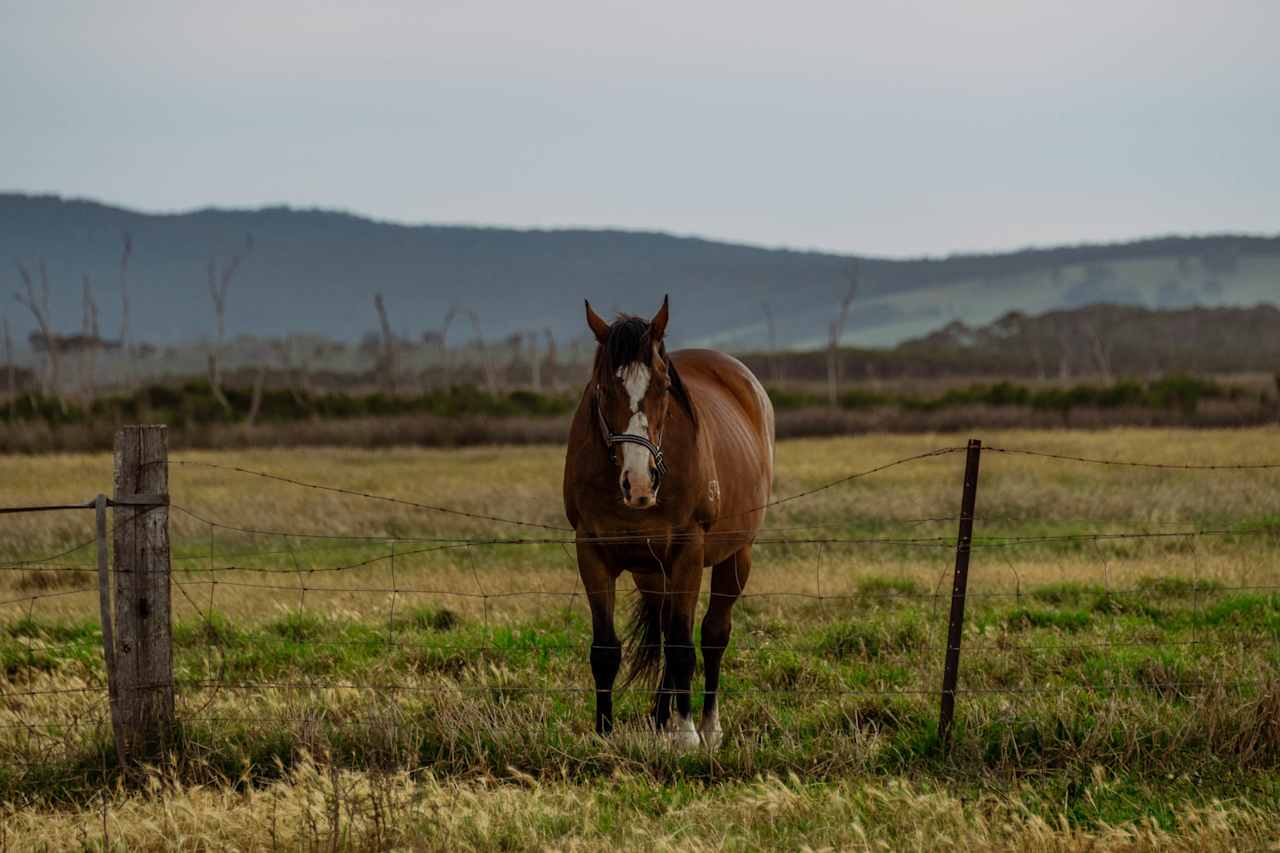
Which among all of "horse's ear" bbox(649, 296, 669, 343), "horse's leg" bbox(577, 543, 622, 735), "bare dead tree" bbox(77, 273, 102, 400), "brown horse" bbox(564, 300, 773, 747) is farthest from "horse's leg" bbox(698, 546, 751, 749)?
"bare dead tree" bbox(77, 273, 102, 400)

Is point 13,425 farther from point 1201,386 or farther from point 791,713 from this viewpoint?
point 1201,386

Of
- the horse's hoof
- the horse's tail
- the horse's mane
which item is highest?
the horse's mane

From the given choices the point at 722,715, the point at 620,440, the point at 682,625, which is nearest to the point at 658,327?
the point at 620,440

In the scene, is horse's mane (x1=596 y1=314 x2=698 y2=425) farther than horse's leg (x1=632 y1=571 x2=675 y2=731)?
No

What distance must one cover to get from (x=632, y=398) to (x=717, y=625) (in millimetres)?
1963

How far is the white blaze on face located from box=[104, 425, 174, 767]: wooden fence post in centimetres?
227

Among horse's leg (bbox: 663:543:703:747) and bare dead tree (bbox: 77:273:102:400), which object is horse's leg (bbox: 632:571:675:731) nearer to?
horse's leg (bbox: 663:543:703:747)

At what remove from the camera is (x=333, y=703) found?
284 inches

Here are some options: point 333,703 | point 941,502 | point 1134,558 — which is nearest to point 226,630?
point 333,703

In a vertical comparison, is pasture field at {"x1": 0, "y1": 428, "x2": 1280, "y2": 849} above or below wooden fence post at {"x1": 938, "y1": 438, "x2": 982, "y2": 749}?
below

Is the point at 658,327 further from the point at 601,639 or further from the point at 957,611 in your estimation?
the point at 957,611

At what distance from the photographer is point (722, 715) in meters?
7.16

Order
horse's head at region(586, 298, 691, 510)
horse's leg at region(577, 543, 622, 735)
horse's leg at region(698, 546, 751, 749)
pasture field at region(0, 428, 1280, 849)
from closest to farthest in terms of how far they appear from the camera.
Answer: pasture field at region(0, 428, 1280, 849)
horse's head at region(586, 298, 691, 510)
horse's leg at region(577, 543, 622, 735)
horse's leg at region(698, 546, 751, 749)

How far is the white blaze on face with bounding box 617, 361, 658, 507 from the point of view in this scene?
19.6 feet
